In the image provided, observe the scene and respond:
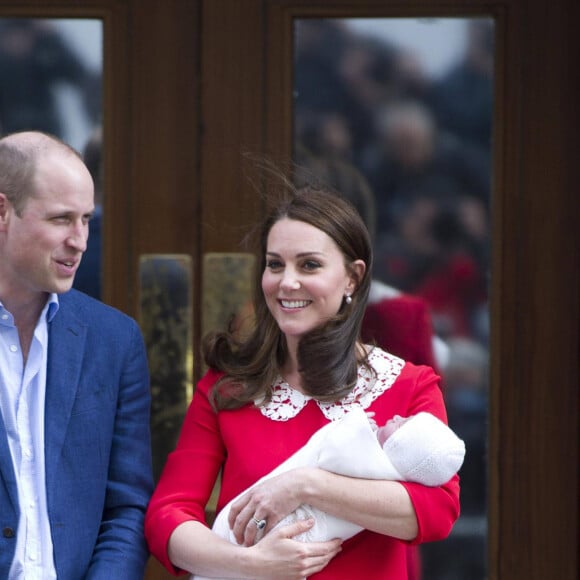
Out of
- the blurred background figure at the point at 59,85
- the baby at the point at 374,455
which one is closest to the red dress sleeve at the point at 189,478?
the baby at the point at 374,455

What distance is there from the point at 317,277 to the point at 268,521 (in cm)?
51

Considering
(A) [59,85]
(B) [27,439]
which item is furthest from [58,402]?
(A) [59,85]

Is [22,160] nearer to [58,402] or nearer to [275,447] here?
[58,402]

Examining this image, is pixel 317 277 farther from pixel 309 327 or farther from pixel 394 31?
pixel 394 31

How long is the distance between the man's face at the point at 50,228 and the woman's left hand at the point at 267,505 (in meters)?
0.57

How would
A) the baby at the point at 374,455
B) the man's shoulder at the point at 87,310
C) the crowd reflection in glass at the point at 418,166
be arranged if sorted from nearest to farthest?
the baby at the point at 374,455 < the man's shoulder at the point at 87,310 < the crowd reflection in glass at the point at 418,166

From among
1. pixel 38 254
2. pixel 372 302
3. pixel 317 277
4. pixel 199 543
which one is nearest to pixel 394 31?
pixel 372 302

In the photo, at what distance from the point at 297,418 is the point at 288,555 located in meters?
0.31

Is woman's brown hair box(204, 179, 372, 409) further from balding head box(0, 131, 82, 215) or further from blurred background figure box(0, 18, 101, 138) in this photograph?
blurred background figure box(0, 18, 101, 138)

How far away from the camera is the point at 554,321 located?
3.20m

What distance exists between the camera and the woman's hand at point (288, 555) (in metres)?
2.31

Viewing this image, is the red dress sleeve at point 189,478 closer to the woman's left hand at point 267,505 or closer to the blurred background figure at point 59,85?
the woman's left hand at point 267,505

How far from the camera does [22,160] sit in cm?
241

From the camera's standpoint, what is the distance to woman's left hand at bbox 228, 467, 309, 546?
2.33m
